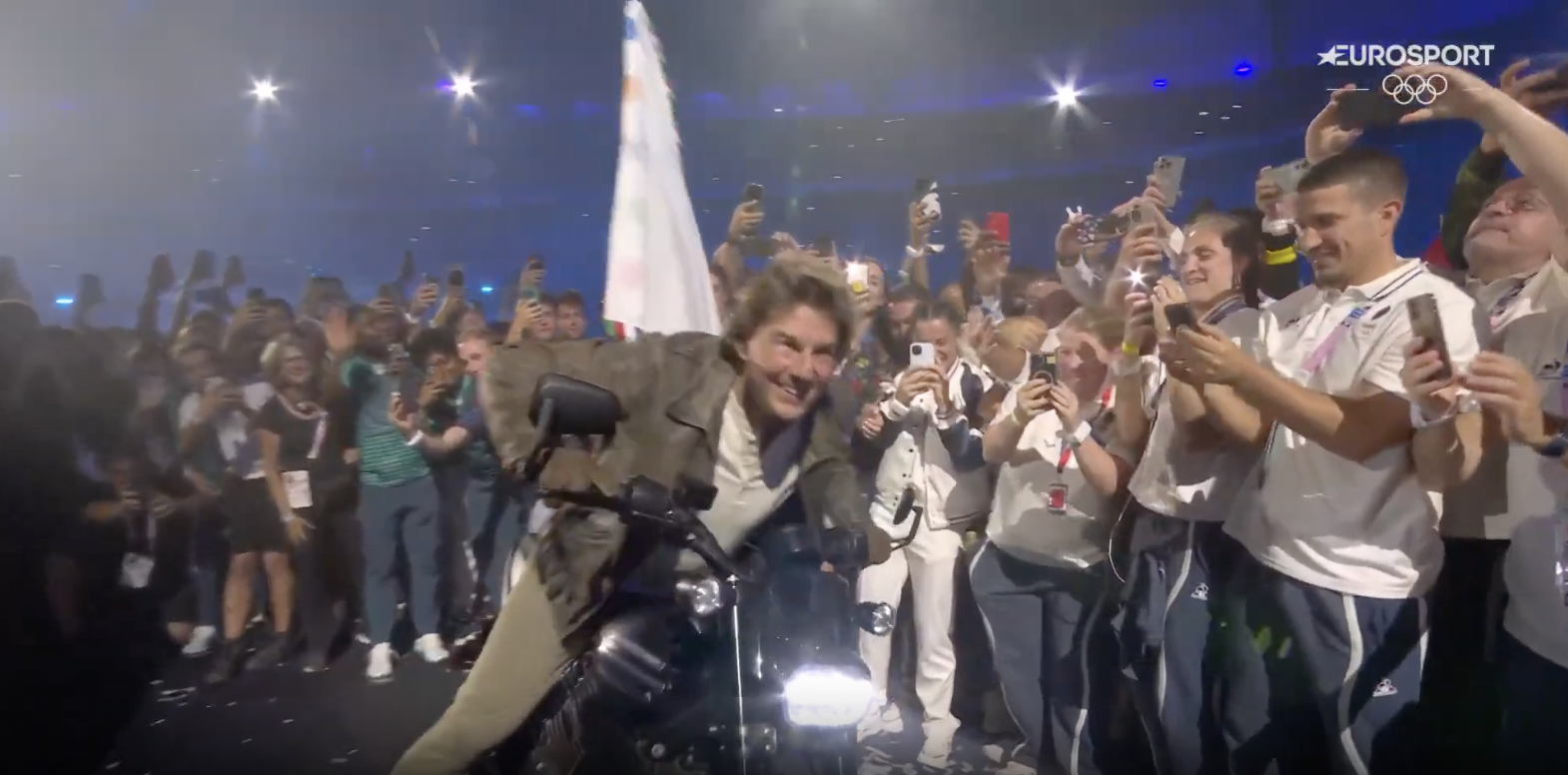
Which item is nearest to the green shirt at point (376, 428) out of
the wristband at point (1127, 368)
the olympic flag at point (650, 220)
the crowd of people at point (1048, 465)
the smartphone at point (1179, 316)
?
the crowd of people at point (1048, 465)

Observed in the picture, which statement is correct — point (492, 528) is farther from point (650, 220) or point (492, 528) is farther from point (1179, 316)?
point (1179, 316)

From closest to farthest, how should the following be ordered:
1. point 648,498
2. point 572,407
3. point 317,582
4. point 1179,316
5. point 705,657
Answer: point 648,498, point 572,407, point 705,657, point 1179,316, point 317,582


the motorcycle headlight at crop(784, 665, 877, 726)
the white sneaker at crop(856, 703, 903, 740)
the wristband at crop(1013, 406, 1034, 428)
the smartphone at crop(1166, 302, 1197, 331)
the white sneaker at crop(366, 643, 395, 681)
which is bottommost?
the white sneaker at crop(856, 703, 903, 740)

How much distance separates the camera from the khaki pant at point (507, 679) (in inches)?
71.3

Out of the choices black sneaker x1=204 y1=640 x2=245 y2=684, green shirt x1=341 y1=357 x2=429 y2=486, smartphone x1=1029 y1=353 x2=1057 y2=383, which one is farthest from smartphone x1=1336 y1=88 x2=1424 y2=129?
black sneaker x1=204 y1=640 x2=245 y2=684

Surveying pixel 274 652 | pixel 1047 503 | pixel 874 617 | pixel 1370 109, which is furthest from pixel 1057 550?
pixel 274 652

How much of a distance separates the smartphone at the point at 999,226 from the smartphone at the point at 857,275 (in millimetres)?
272

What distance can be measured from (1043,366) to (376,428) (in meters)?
1.38

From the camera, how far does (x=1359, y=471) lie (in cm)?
183

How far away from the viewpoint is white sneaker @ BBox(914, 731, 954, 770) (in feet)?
6.79

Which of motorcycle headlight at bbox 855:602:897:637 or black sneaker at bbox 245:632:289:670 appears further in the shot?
black sneaker at bbox 245:632:289:670

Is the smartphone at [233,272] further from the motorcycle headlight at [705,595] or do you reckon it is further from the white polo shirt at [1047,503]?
the white polo shirt at [1047,503]

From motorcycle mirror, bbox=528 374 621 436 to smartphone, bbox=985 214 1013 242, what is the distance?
882 mm

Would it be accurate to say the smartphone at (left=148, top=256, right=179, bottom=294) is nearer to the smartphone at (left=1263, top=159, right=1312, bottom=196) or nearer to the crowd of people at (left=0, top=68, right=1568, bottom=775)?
the crowd of people at (left=0, top=68, right=1568, bottom=775)
